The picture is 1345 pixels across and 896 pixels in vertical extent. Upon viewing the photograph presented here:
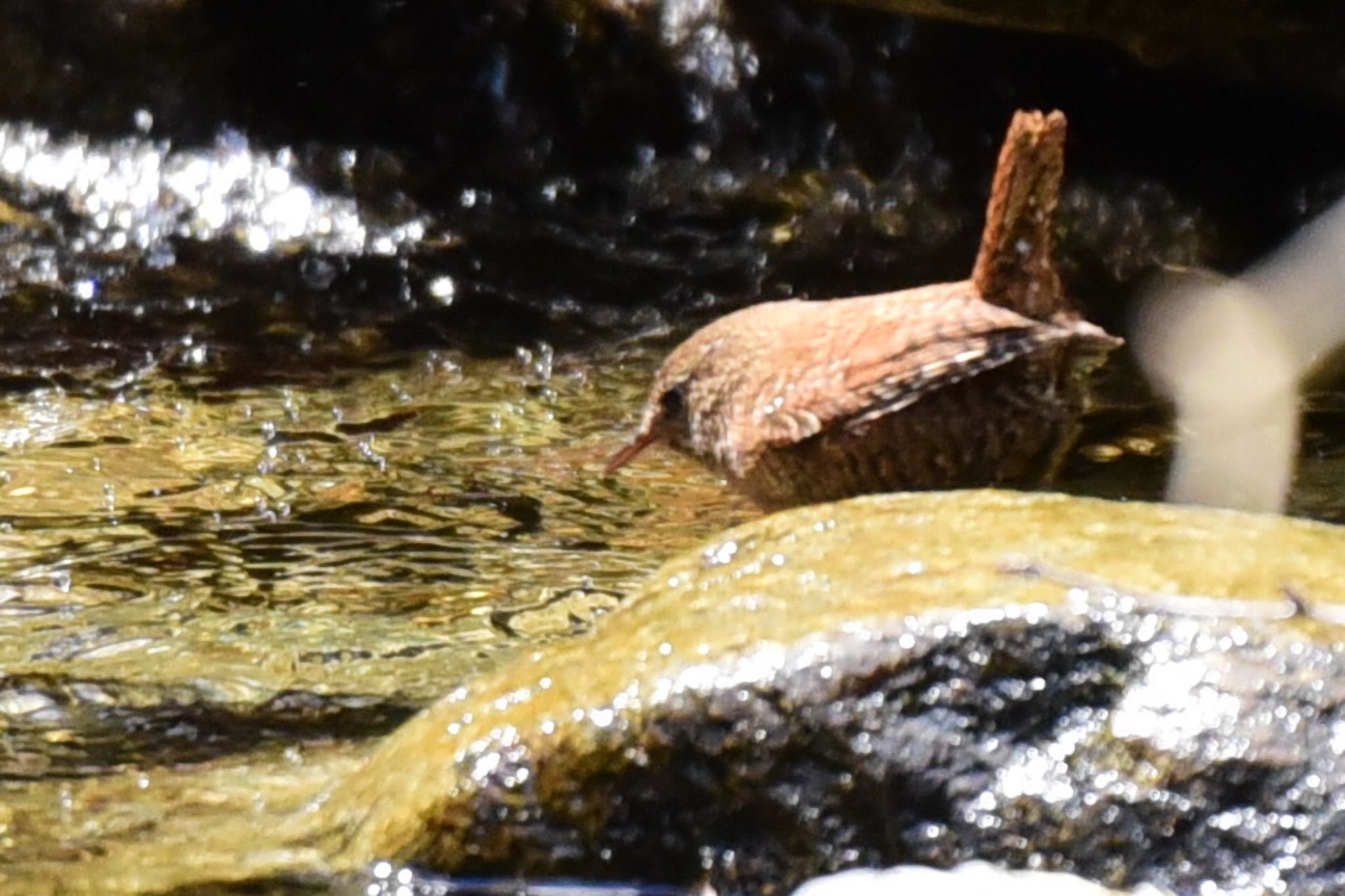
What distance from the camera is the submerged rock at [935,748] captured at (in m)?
2.74

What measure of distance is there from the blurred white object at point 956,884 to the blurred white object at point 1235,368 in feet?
6.15

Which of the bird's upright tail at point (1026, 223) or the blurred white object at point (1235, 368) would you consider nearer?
the bird's upright tail at point (1026, 223)

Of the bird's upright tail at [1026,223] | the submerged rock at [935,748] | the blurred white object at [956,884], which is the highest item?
the bird's upright tail at [1026,223]

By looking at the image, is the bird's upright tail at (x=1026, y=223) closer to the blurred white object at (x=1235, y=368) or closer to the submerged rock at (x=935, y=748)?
the blurred white object at (x=1235, y=368)

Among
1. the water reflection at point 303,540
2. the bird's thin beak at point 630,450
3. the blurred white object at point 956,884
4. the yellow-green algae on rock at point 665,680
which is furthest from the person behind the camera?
the bird's thin beak at point 630,450

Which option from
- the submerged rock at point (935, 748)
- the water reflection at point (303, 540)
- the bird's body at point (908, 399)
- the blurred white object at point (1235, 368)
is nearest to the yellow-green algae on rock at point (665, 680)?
the submerged rock at point (935, 748)

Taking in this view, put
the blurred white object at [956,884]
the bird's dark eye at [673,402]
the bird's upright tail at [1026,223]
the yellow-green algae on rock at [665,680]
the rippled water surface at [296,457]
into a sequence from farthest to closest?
the bird's dark eye at [673,402]
the bird's upright tail at [1026,223]
the rippled water surface at [296,457]
the yellow-green algae on rock at [665,680]
the blurred white object at [956,884]

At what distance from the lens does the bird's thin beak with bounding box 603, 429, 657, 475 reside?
17.7 ft

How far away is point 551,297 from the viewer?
736 cm

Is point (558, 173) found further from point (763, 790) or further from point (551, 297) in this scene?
point (763, 790)

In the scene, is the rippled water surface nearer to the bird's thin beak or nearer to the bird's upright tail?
the bird's thin beak

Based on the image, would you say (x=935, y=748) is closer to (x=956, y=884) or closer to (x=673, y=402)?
(x=956, y=884)

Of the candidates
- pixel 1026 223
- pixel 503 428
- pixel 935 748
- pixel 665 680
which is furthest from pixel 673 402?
pixel 935 748

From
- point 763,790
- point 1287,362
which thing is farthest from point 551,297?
point 763,790
